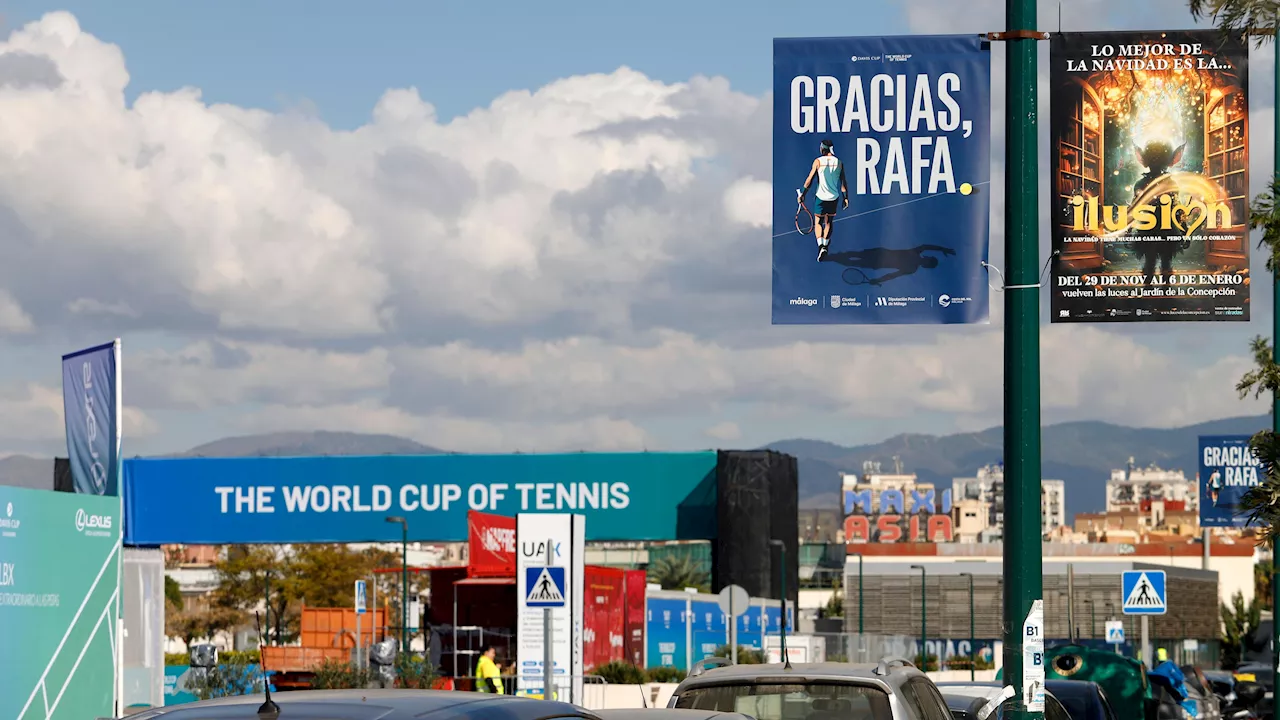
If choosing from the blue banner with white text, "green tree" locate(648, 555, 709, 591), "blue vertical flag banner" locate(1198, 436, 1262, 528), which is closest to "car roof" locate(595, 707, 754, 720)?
"blue vertical flag banner" locate(1198, 436, 1262, 528)

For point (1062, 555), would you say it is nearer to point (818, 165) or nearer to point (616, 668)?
point (616, 668)

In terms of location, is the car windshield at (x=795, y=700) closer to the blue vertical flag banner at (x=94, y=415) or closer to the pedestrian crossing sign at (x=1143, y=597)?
the blue vertical flag banner at (x=94, y=415)

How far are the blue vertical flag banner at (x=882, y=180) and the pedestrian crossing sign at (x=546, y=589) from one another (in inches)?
397

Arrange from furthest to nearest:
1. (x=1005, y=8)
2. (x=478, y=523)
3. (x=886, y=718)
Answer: (x=478, y=523) → (x=1005, y=8) → (x=886, y=718)

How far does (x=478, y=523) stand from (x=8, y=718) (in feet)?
72.1

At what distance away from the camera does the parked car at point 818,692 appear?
9.59 metres

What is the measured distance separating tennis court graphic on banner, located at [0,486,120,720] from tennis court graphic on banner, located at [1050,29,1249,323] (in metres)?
11.8

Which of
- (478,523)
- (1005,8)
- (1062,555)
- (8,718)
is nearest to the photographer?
(1005,8)

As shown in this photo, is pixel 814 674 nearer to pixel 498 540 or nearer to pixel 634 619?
pixel 498 540

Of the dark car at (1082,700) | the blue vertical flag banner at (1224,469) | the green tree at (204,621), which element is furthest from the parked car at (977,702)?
the green tree at (204,621)

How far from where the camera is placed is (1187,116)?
11266mm

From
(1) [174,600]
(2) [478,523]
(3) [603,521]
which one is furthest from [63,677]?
(1) [174,600]

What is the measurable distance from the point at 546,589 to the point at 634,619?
100 ft

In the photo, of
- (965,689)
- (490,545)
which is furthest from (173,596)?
(965,689)
